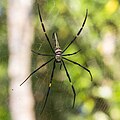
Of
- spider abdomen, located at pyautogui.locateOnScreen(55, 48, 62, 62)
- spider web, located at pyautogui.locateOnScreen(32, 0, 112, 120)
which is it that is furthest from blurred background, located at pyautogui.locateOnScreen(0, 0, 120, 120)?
spider abdomen, located at pyautogui.locateOnScreen(55, 48, 62, 62)

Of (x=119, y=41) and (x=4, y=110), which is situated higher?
(x=119, y=41)

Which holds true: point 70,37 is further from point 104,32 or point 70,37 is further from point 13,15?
point 13,15

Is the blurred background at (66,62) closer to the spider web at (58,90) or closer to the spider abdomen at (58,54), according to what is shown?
the spider web at (58,90)

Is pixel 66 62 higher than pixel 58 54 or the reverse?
higher


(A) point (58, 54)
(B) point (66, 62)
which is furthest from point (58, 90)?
(A) point (58, 54)

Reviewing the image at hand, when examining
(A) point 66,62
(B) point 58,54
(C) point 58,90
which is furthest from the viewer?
(A) point 66,62

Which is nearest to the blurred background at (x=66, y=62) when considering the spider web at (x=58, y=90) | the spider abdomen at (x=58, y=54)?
the spider web at (x=58, y=90)

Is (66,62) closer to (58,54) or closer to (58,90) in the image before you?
(58,90)

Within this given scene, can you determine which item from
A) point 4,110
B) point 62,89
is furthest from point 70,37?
point 4,110
